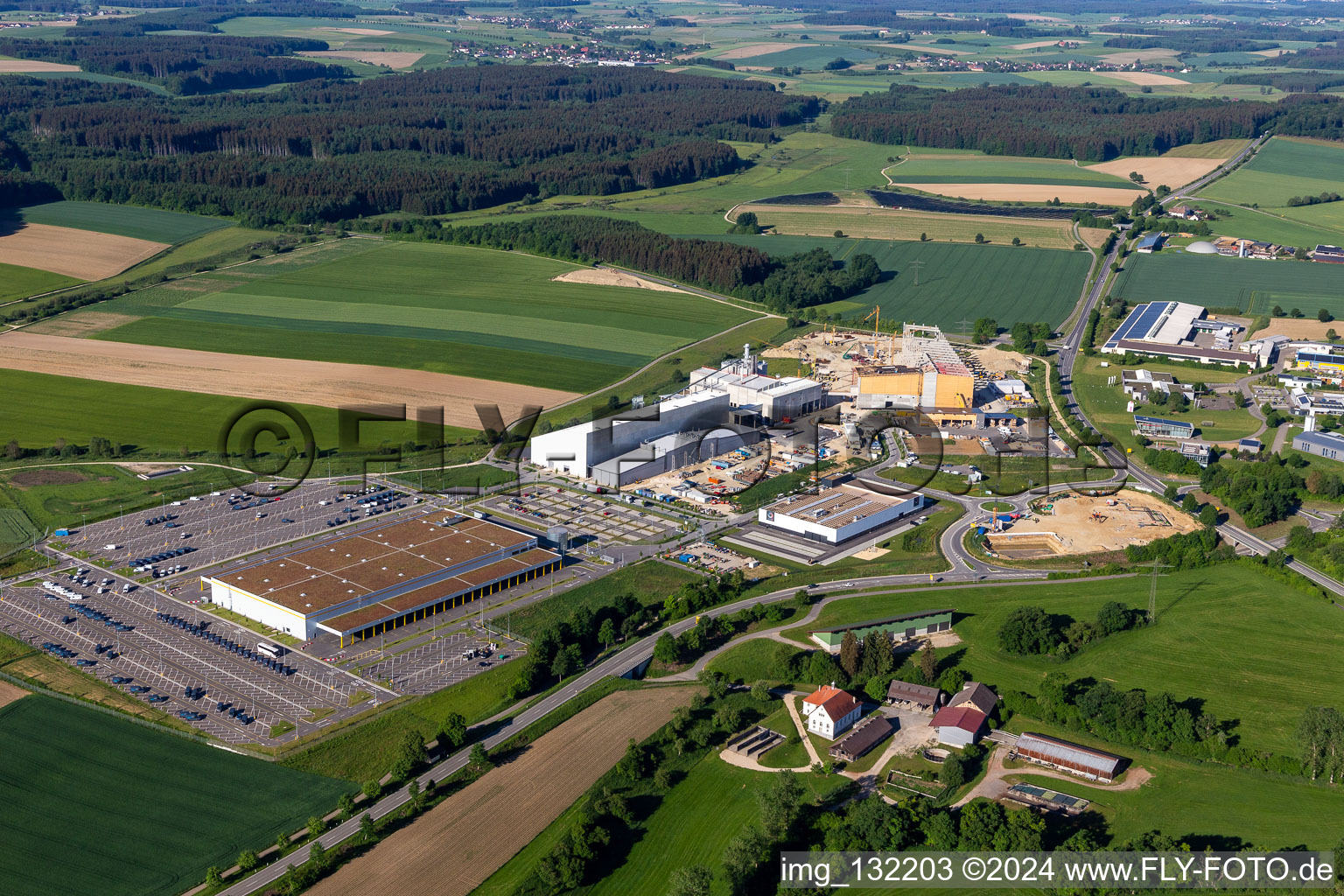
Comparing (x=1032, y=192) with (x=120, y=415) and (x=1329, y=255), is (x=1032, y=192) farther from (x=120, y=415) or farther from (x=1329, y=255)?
(x=120, y=415)

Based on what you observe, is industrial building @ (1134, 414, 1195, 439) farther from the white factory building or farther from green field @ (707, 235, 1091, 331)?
the white factory building

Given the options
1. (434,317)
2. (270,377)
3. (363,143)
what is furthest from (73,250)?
(363,143)

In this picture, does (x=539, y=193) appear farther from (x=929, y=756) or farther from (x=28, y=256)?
(x=929, y=756)

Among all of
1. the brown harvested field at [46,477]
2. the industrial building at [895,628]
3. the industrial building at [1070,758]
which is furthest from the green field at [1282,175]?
the brown harvested field at [46,477]

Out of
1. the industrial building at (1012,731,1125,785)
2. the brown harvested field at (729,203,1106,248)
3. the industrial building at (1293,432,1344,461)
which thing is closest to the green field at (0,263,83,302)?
the brown harvested field at (729,203,1106,248)

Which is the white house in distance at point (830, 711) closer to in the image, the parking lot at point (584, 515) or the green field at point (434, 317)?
the parking lot at point (584, 515)

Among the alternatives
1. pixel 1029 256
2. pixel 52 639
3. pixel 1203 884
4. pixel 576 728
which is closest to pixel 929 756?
pixel 1203 884
